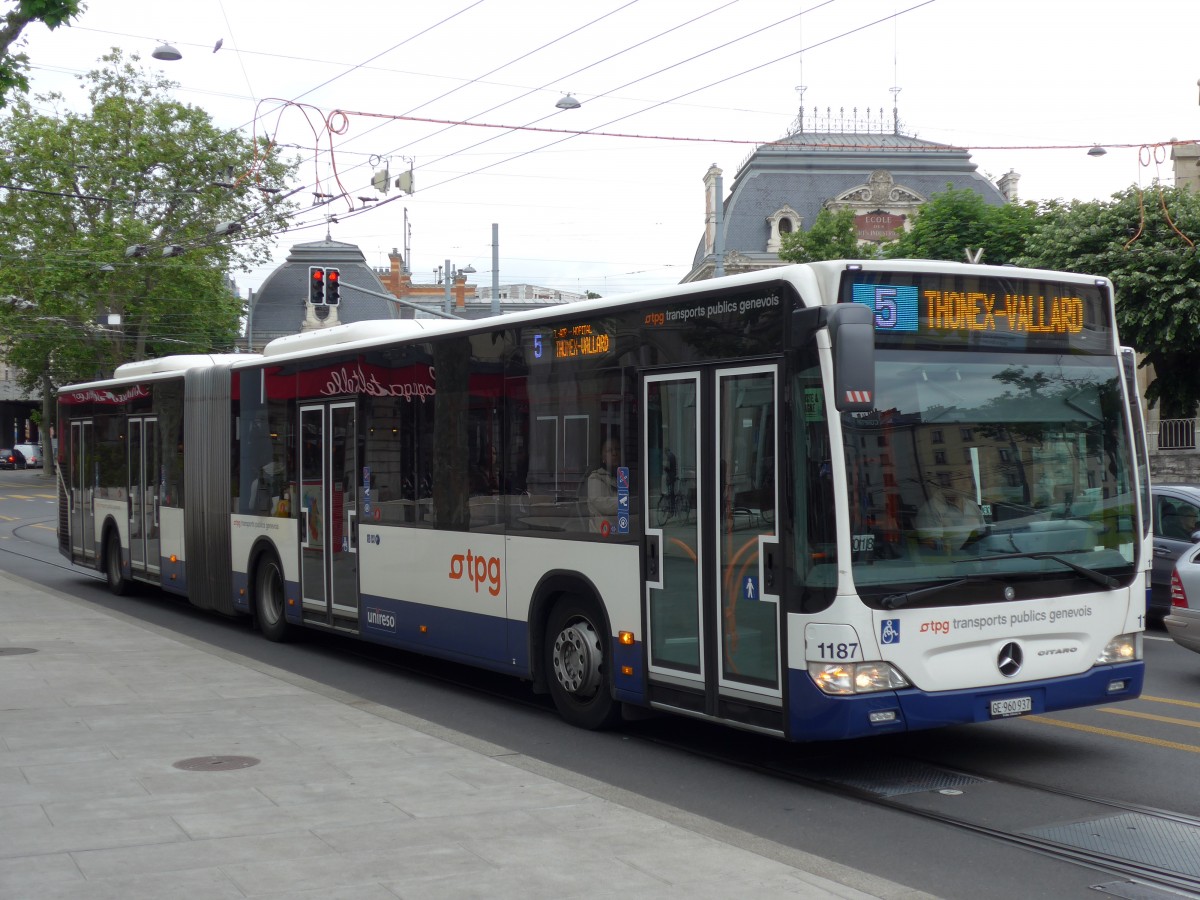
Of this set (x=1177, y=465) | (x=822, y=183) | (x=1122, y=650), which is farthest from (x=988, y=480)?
(x=822, y=183)

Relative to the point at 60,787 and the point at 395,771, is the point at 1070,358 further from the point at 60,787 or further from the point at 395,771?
the point at 60,787

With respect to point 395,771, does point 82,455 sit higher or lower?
higher

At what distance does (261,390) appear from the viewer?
50.6 feet

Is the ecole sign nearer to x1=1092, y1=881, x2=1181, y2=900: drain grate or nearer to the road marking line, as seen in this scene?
the road marking line

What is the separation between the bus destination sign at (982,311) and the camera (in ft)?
26.1

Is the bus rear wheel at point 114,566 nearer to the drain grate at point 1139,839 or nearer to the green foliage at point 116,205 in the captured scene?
the drain grate at point 1139,839

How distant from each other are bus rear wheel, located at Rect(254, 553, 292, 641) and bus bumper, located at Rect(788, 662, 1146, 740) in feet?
27.6

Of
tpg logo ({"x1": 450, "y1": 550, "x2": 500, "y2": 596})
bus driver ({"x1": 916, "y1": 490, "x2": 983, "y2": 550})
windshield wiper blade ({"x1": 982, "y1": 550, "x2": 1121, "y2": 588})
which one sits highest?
bus driver ({"x1": 916, "y1": 490, "x2": 983, "y2": 550})

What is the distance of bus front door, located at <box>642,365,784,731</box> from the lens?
26.2 feet

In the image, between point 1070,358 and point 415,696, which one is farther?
point 415,696

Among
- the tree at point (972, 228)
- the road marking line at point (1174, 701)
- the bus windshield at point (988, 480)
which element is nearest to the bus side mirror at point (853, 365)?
the bus windshield at point (988, 480)

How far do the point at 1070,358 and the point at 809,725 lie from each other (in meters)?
2.92

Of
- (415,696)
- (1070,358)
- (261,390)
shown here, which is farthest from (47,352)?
(1070,358)

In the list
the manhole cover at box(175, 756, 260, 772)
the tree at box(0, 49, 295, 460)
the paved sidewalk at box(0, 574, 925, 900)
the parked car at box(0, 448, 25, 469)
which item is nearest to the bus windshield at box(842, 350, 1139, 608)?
the paved sidewalk at box(0, 574, 925, 900)
